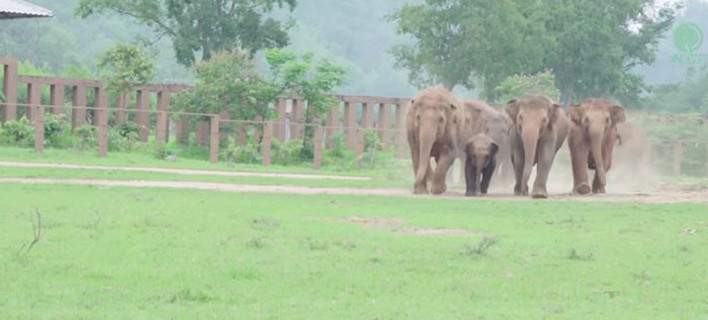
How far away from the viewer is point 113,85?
52188mm

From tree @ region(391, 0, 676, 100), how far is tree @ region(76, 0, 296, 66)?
8.52 meters

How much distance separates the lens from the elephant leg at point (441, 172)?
29656 mm

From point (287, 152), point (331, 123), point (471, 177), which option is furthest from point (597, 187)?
point (331, 123)

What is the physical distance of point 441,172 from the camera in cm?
2981

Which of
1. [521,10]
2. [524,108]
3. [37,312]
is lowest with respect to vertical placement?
[37,312]

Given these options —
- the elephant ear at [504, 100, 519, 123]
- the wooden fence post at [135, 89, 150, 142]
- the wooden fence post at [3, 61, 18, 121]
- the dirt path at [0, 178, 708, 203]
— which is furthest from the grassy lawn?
the wooden fence post at [3, 61, 18, 121]

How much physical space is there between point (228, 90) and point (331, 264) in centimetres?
3398

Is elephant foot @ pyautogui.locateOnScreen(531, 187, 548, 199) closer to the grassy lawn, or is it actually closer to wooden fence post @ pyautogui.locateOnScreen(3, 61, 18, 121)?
the grassy lawn

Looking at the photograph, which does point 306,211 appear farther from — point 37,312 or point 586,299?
A: point 37,312

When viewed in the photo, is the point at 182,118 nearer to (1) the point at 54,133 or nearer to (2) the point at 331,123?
(1) the point at 54,133

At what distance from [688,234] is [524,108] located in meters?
10.2

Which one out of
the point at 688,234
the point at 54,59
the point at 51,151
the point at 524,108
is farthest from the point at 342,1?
the point at 688,234

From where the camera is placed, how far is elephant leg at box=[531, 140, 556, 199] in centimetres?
2967

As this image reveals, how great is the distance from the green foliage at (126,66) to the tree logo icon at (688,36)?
2756 centimetres
